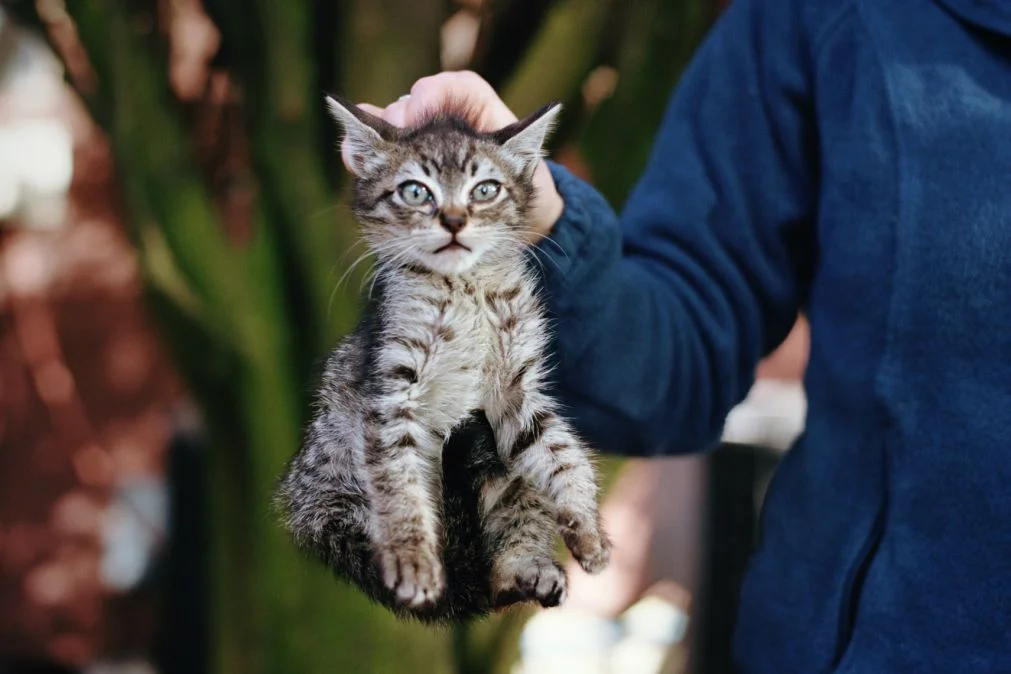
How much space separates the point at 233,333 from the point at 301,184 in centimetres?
27

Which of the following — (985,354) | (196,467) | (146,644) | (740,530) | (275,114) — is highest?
(275,114)

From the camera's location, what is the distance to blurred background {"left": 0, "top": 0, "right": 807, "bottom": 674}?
37.9 inches

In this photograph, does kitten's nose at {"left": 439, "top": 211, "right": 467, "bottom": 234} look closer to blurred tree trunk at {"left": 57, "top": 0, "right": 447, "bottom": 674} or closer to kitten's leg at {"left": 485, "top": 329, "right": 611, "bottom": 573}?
kitten's leg at {"left": 485, "top": 329, "right": 611, "bottom": 573}

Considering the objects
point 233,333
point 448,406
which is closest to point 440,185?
point 448,406

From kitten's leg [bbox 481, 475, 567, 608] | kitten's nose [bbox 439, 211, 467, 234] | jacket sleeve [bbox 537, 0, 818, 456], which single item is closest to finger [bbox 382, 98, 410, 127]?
kitten's nose [bbox 439, 211, 467, 234]

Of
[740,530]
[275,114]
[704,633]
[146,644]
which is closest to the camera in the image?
[275,114]

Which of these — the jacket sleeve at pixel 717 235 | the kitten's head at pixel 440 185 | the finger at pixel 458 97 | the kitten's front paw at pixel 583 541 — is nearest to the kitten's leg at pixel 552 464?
the kitten's front paw at pixel 583 541

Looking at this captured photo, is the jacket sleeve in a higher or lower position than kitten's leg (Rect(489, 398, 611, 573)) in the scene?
lower

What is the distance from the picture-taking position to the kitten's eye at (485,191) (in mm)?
577

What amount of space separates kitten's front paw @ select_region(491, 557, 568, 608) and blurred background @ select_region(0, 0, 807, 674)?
219mm

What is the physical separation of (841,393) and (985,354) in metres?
0.25

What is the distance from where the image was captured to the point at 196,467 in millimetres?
4176

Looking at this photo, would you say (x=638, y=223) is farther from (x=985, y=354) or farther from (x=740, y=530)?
(x=740, y=530)

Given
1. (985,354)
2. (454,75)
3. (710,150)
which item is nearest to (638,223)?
(710,150)
